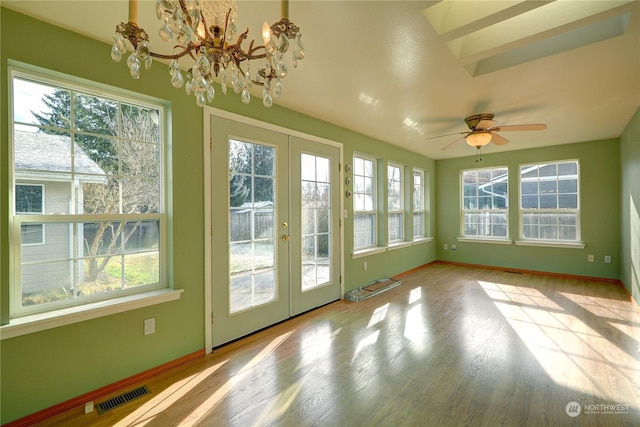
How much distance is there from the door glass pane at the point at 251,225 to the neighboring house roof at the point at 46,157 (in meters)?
1.12

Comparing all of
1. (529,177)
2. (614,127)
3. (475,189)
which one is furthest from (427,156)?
(614,127)

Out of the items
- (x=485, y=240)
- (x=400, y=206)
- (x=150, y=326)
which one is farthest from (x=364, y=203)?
(x=150, y=326)

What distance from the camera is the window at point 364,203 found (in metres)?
4.56

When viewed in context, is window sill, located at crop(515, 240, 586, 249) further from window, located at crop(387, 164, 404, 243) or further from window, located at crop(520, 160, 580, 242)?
window, located at crop(387, 164, 404, 243)

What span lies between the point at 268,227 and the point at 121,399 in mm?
1805

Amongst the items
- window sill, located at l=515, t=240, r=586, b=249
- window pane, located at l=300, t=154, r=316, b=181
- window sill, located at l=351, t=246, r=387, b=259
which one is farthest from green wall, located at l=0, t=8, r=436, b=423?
window sill, located at l=515, t=240, r=586, b=249

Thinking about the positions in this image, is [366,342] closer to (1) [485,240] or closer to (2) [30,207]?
(2) [30,207]

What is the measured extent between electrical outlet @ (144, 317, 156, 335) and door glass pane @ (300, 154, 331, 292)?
1676 mm

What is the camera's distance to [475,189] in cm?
639

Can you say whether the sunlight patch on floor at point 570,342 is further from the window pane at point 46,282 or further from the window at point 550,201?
the window pane at point 46,282

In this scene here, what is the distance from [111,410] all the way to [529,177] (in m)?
6.96

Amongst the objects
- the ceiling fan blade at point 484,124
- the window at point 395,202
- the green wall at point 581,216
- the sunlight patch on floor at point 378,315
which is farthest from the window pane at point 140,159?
the green wall at point 581,216

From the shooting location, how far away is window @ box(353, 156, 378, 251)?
15.0 feet

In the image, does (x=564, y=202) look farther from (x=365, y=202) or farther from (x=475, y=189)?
(x=365, y=202)
